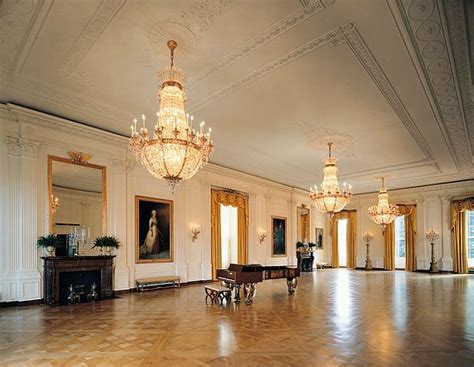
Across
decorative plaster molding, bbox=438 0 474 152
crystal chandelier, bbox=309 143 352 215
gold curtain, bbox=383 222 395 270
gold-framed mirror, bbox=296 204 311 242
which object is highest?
decorative plaster molding, bbox=438 0 474 152

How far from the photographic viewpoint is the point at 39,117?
7371 mm

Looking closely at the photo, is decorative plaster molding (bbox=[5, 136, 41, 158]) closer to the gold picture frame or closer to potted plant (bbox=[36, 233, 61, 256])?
potted plant (bbox=[36, 233, 61, 256])

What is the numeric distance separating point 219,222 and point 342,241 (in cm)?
1045

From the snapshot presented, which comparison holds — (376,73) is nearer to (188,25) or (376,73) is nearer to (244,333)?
(188,25)

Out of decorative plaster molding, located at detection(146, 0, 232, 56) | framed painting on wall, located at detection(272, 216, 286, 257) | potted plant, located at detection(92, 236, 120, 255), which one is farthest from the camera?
framed painting on wall, located at detection(272, 216, 286, 257)

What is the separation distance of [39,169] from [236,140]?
472 centimetres

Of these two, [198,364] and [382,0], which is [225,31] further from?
[198,364]

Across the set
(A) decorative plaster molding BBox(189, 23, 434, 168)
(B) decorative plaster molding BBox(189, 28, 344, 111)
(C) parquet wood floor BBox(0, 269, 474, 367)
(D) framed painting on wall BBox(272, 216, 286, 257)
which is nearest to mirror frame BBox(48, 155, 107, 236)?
(C) parquet wood floor BBox(0, 269, 474, 367)

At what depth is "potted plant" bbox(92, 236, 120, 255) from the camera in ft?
26.7

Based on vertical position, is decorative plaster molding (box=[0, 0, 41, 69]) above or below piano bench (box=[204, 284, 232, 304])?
above

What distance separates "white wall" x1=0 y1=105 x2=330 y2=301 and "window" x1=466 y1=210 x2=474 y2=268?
9739mm

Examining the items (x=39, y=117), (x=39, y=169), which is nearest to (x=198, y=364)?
(x=39, y=169)

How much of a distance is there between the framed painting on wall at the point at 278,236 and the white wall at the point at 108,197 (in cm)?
163

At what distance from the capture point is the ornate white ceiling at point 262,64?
13.5ft
